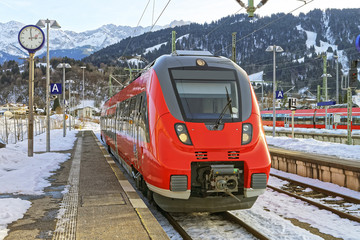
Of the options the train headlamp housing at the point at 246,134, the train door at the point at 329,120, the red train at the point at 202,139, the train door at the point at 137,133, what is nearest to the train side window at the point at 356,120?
the train door at the point at 329,120

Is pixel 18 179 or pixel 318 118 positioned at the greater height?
pixel 318 118

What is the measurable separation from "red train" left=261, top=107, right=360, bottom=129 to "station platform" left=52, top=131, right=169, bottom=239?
2944 cm

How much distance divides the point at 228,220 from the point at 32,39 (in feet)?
37.9

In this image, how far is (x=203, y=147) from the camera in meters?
5.88

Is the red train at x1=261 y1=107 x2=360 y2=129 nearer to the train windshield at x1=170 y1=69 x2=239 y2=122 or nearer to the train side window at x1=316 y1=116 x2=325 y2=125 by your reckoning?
the train side window at x1=316 y1=116 x2=325 y2=125

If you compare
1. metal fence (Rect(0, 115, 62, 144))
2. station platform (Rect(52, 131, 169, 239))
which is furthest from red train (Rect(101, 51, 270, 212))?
metal fence (Rect(0, 115, 62, 144))

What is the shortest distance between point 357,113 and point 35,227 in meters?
32.7

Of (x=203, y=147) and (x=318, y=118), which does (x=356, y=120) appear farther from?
(x=203, y=147)

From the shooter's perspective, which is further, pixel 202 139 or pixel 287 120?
pixel 287 120

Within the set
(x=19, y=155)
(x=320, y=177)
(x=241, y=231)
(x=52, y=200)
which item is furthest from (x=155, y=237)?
(x=19, y=155)

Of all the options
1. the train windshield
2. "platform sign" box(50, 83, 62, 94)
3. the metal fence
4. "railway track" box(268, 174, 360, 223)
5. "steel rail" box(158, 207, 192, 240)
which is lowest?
"railway track" box(268, 174, 360, 223)

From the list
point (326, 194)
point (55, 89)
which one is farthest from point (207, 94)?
point (55, 89)

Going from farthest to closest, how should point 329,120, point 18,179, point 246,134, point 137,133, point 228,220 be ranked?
point 329,120, point 18,179, point 137,133, point 228,220, point 246,134

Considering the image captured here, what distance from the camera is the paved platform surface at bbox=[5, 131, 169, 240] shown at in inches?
199
